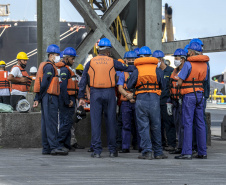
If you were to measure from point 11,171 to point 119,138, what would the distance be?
3.72 metres

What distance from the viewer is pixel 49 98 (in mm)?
9305

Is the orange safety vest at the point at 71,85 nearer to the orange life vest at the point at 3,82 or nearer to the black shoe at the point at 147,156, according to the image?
the black shoe at the point at 147,156

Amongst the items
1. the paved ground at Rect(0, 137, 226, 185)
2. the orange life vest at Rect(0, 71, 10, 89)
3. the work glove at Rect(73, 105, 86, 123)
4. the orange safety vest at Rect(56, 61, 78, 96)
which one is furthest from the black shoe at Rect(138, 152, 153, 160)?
the orange life vest at Rect(0, 71, 10, 89)

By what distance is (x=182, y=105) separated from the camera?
9000 millimetres

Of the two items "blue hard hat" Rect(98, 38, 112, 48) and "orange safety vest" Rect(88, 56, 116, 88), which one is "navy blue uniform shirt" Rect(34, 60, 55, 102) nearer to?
"orange safety vest" Rect(88, 56, 116, 88)

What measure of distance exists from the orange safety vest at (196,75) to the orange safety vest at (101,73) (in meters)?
1.24

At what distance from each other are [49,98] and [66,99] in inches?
17.9

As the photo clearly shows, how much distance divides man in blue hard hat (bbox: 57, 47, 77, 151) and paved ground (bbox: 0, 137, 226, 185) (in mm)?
557

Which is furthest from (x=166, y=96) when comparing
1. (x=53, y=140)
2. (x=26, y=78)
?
(x=26, y=78)

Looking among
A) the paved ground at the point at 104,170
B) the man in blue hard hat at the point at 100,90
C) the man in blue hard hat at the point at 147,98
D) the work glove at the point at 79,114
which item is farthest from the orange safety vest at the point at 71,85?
the man in blue hard hat at the point at 147,98

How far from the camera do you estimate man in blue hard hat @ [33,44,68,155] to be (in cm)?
923

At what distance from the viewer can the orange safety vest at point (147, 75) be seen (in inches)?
343

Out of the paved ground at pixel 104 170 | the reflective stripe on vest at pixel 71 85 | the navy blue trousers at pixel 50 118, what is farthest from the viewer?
the reflective stripe on vest at pixel 71 85

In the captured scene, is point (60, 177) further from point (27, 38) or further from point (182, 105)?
point (27, 38)
